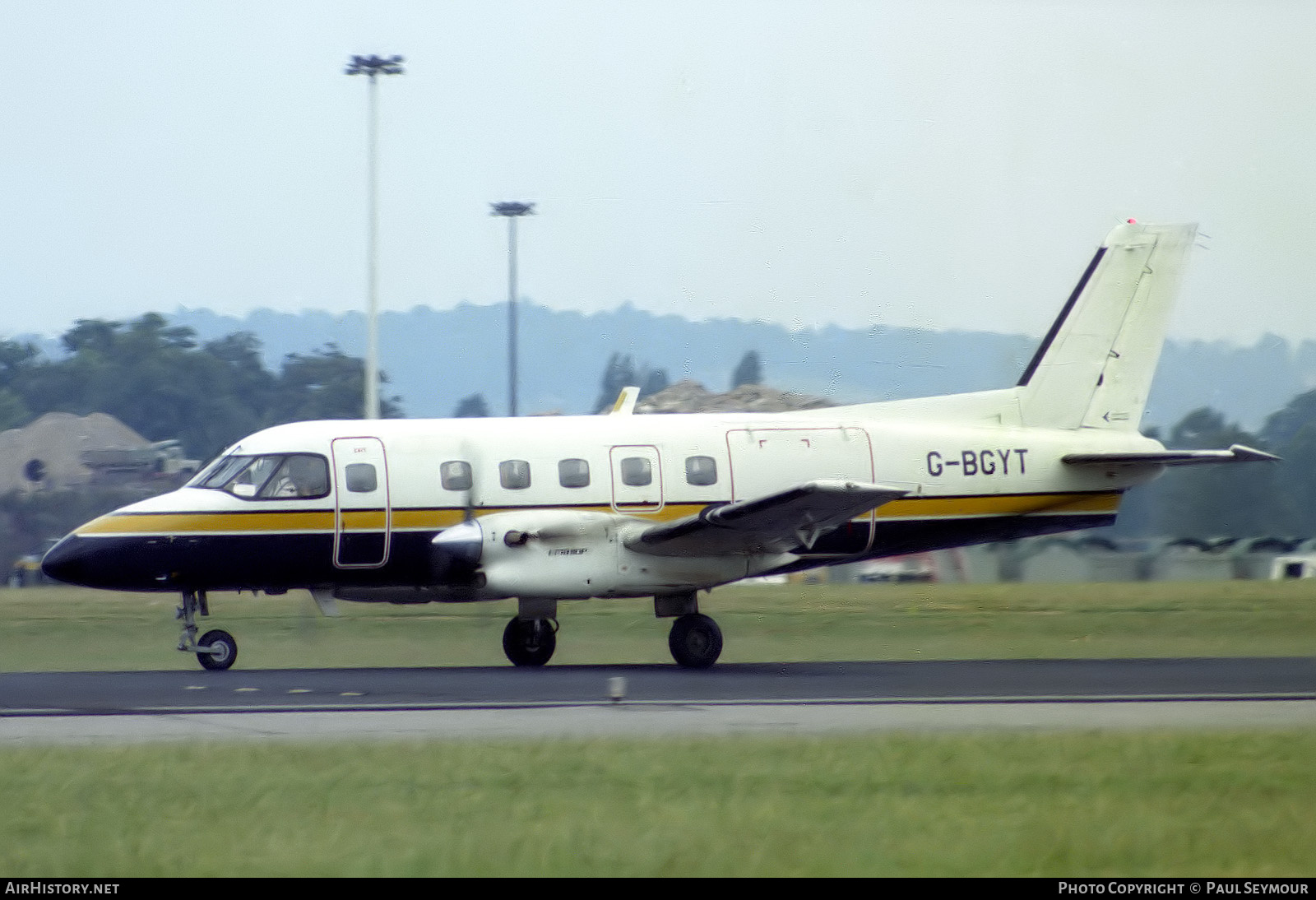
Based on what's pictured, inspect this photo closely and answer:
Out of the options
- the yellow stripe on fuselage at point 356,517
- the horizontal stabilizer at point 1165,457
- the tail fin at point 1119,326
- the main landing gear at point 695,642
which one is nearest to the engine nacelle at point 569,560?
the yellow stripe on fuselage at point 356,517

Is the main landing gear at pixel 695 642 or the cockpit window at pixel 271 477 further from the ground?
the cockpit window at pixel 271 477

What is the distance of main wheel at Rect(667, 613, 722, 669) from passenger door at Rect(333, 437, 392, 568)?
12.2 feet

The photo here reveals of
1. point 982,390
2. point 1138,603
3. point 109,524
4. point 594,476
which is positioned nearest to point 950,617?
point 1138,603

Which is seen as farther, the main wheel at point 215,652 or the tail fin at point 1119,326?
the tail fin at point 1119,326

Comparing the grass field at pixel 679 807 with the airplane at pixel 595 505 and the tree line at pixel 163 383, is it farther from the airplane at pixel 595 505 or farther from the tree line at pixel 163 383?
the tree line at pixel 163 383

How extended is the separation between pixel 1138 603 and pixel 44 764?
22755 mm

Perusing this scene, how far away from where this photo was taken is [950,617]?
2802cm

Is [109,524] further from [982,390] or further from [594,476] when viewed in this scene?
[982,390]

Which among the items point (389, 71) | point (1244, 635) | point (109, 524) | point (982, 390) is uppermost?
point (389, 71)

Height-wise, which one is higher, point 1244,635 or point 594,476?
point 594,476

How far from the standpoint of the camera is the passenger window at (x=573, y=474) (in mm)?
19906

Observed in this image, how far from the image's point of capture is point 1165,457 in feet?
69.1

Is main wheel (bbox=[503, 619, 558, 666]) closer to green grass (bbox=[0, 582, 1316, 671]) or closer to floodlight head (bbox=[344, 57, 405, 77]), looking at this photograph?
green grass (bbox=[0, 582, 1316, 671])

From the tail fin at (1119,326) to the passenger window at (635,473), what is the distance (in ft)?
18.5
